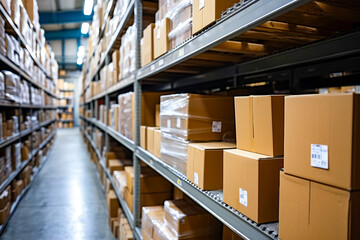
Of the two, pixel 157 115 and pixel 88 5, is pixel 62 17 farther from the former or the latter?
pixel 157 115

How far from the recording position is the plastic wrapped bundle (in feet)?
4.83

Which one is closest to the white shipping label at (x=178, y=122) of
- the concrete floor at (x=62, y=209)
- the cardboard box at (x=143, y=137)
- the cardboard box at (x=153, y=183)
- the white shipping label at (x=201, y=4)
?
the white shipping label at (x=201, y=4)

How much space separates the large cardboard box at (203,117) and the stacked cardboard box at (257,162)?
390 mm

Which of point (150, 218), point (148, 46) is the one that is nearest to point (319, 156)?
point (150, 218)

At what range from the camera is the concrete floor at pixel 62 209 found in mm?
3115

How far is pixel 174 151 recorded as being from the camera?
1.59 meters

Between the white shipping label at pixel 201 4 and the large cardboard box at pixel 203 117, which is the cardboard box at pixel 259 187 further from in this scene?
the white shipping label at pixel 201 4

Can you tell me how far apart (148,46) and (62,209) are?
2.89 meters

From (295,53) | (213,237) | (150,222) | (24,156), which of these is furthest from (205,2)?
(24,156)

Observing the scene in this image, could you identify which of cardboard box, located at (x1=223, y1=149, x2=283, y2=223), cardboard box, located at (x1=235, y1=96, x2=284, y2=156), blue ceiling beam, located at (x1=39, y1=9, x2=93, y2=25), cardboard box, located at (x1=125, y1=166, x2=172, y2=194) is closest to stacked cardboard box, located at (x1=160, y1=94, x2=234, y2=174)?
cardboard box, located at (x1=235, y1=96, x2=284, y2=156)

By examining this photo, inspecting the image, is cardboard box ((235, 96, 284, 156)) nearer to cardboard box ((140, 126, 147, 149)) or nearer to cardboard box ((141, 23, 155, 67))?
cardboard box ((141, 23, 155, 67))

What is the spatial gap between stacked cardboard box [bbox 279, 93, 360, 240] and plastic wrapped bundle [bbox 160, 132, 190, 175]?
719 mm

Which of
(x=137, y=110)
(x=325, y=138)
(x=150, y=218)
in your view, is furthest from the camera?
(x=137, y=110)

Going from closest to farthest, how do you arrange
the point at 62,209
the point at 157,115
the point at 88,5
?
1. the point at 157,115
2. the point at 62,209
3. the point at 88,5
